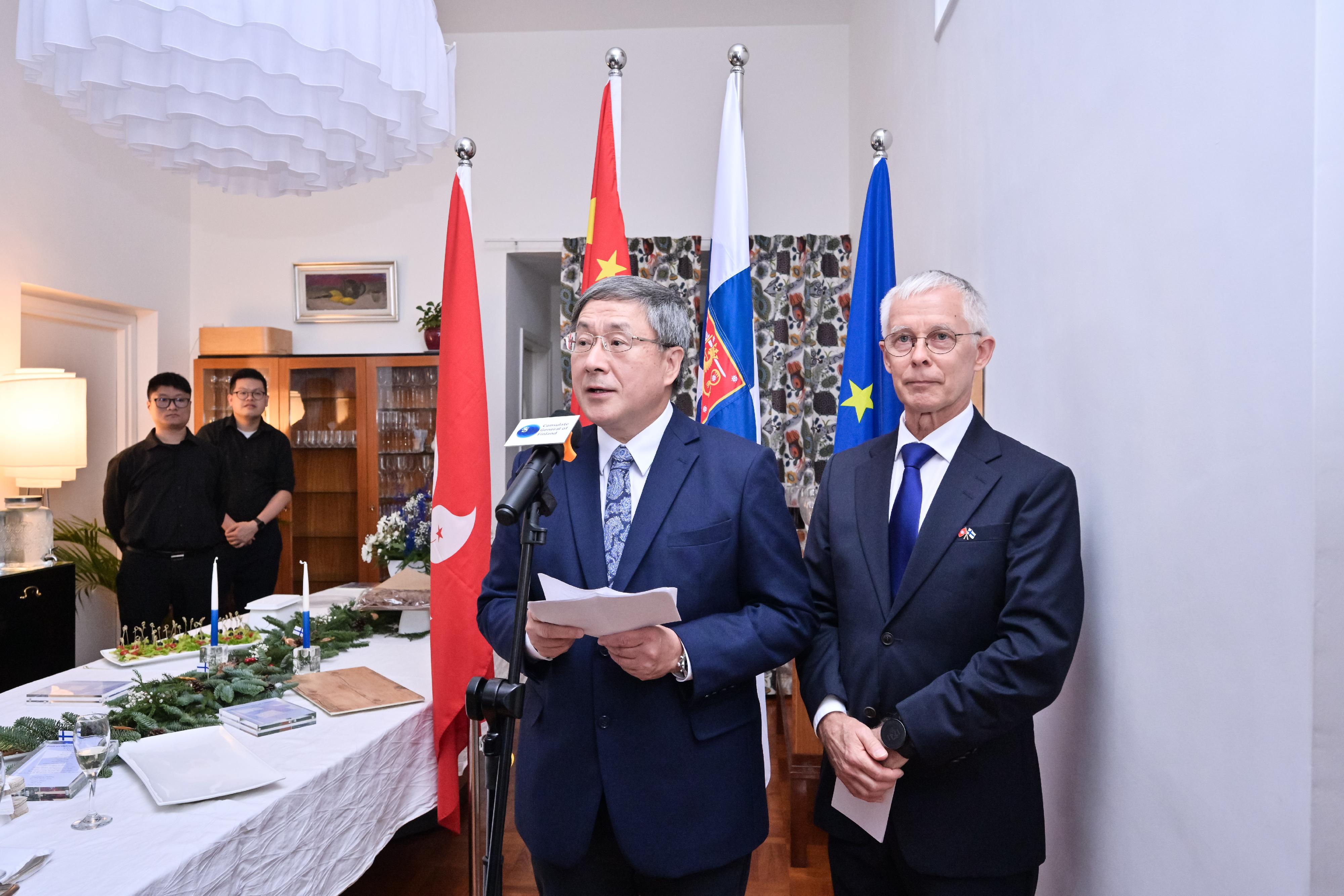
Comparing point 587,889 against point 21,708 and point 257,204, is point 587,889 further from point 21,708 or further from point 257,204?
point 257,204

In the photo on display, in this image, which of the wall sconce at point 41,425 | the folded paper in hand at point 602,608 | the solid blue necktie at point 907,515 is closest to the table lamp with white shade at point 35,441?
the wall sconce at point 41,425

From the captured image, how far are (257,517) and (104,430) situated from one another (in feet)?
5.16

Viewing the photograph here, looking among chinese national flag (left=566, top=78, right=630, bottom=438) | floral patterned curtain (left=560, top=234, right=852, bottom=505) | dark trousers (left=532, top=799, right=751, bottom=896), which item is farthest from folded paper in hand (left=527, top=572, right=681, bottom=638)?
floral patterned curtain (left=560, top=234, right=852, bottom=505)

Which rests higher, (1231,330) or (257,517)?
(1231,330)

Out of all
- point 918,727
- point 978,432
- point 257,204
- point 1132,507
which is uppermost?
point 257,204

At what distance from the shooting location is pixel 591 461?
4.66ft

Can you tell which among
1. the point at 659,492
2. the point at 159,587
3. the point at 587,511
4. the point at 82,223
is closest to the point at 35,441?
the point at 159,587

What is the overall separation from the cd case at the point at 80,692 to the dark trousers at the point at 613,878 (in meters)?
1.28

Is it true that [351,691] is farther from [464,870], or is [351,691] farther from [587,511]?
[587,511]

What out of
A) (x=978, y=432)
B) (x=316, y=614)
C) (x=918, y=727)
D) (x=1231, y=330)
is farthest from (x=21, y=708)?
(x=1231, y=330)

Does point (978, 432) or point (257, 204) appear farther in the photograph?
point (257, 204)

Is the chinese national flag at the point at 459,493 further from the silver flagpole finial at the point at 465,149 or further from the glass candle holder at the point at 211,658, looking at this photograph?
the glass candle holder at the point at 211,658

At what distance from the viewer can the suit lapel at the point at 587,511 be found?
52.1 inches

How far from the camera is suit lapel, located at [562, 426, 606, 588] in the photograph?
1322mm
